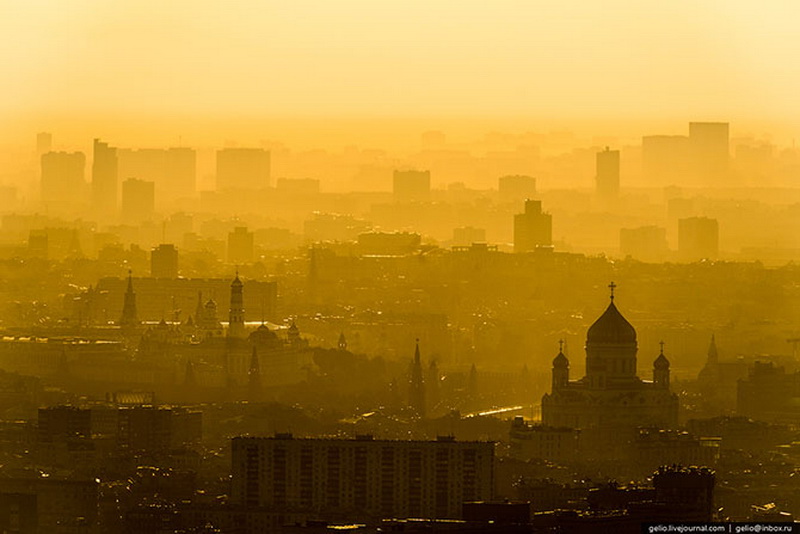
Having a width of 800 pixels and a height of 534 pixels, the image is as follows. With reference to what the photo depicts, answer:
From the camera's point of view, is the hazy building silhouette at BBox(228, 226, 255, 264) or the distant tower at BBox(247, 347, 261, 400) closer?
the distant tower at BBox(247, 347, 261, 400)

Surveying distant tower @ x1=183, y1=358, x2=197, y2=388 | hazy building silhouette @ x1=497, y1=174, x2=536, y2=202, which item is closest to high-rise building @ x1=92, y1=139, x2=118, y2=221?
hazy building silhouette @ x1=497, y1=174, x2=536, y2=202

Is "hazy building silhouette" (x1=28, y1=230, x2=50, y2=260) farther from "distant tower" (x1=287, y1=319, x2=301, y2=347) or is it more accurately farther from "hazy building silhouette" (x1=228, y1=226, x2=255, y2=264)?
"distant tower" (x1=287, y1=319, x2=301, y2=347)

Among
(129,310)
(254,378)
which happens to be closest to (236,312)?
(129,310)

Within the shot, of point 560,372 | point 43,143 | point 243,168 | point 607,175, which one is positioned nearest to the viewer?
point 560,372

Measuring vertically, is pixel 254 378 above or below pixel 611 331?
below

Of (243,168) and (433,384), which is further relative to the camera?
(243,168)

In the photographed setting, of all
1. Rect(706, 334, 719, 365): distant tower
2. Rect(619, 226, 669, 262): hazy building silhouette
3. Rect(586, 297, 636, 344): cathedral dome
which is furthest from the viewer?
Rect(619, 226, 669, 262): hazy building silhouette

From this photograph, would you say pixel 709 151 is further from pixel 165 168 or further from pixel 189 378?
pixel 189 378

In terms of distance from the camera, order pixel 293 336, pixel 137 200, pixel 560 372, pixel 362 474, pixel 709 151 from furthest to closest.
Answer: pixel 137 200 < pixel 709 151 < pixel 293 336 < pixel 560 372 < pixel 362 474
